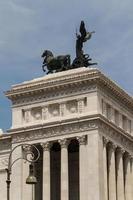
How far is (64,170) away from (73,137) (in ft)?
10.6

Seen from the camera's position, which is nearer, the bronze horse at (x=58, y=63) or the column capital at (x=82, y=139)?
the column capital at (x=82, y=139)

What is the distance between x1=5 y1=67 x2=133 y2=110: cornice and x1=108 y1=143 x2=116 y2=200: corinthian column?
5741mm

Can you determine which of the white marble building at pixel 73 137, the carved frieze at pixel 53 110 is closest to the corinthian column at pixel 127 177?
the white marble building at pixel 73 137

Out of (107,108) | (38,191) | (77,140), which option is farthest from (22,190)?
(107,108)

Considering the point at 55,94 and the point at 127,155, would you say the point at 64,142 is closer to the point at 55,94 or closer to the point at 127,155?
the point at 55,94

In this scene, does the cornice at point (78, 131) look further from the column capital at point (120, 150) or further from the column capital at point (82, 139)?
the column capital at point (82, 139)

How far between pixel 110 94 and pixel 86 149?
283 inches

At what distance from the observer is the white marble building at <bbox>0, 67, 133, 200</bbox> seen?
6325cm

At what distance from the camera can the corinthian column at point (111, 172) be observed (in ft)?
213

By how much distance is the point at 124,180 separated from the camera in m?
68.8

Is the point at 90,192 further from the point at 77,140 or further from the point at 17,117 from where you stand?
the point at 17,117

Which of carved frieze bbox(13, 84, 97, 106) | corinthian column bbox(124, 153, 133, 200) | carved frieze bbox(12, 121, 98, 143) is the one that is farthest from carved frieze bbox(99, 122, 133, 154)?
carved frieze bbox(13, 84, 97, 106)

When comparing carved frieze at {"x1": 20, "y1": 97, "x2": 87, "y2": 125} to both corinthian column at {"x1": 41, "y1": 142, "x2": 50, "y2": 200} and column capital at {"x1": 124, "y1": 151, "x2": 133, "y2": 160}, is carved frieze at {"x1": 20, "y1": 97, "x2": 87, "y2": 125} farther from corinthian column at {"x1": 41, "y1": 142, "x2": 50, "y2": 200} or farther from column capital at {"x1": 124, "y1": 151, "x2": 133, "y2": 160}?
column capital at {"x1": 124, "y1": 151, "x2": 133, "y2": 160}

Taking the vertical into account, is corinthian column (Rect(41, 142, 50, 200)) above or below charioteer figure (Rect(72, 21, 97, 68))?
below
